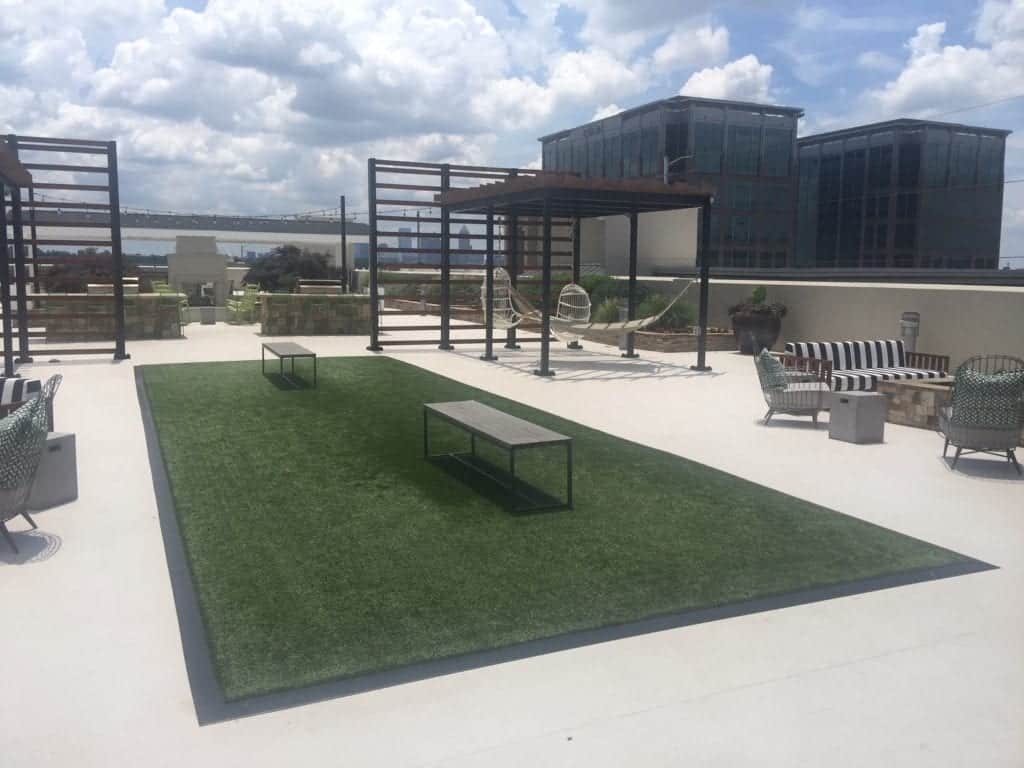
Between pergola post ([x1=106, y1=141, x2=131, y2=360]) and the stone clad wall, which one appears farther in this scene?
the stone clad wall

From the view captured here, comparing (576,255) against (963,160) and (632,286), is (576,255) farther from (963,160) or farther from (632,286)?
(963,160)

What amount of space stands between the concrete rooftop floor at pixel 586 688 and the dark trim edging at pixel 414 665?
0.05 metres

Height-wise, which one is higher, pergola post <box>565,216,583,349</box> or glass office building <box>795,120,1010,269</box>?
glass office building <box>795,120,1010,269</box>

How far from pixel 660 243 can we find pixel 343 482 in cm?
2070

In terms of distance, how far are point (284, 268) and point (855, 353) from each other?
1540 inches

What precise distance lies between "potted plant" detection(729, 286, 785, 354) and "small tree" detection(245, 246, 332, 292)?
105 ft

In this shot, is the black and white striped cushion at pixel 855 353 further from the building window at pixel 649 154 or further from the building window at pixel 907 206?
the building window at pixel 907 206

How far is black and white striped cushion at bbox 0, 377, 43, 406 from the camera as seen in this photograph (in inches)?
289

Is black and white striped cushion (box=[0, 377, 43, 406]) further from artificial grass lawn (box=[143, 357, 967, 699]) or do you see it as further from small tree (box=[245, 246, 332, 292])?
small tree (box=[245, 246, 332, 292])

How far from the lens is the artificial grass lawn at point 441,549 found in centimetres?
421

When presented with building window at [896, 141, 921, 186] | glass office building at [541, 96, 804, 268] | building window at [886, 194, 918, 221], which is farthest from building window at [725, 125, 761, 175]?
building window at [886, 194, 918, 221]

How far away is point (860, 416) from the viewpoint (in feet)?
28.3

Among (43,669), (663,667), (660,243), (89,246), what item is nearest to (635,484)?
(663,667)

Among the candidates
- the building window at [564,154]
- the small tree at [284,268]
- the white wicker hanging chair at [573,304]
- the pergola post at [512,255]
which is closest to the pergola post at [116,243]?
the pergola post at [512,255]
